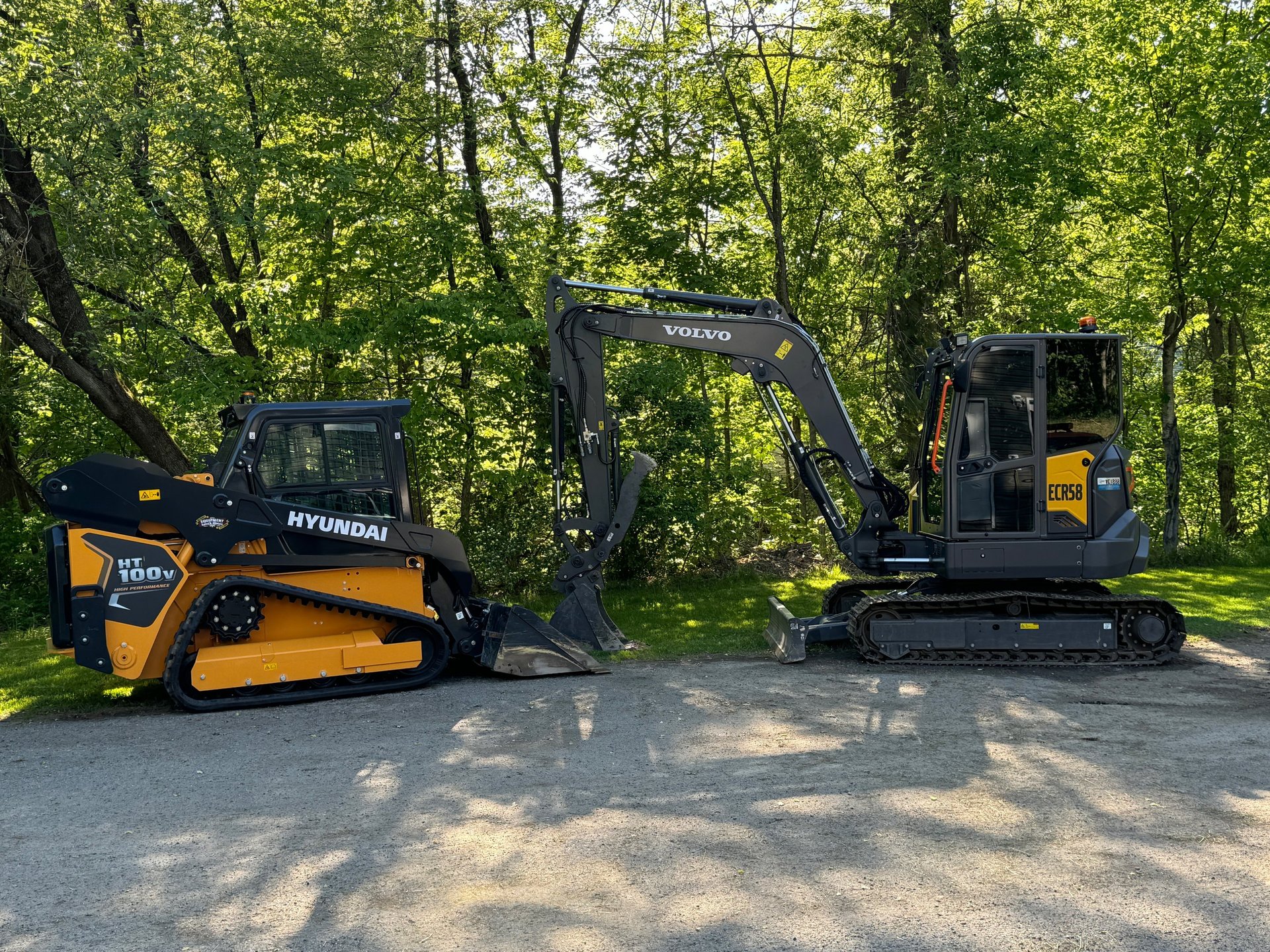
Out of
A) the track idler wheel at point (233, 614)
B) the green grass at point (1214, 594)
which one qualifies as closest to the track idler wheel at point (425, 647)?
the track idler wheel at point (233, 614)

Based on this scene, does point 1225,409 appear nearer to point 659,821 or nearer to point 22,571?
point 659,821

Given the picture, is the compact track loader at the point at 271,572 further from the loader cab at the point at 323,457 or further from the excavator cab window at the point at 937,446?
the excavator cab window at the point at 937,446

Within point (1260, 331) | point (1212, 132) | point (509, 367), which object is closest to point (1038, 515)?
point (509, 367)

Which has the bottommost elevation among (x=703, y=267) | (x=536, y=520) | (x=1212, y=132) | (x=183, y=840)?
(x=183, y=840)

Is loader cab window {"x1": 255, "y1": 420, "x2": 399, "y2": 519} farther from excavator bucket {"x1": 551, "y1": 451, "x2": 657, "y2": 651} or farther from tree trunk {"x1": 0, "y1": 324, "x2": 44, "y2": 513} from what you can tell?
tree trunk {"x1": 0, "y1": 324, "x2": 44, "y2": 513}

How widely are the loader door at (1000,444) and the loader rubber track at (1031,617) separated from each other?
63cm

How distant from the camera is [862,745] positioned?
6883mm

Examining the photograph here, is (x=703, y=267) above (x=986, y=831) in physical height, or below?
above

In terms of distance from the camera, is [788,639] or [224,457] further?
[788,639]

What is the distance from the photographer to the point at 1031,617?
9.30 m

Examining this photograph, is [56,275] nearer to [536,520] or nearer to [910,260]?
[536,520]

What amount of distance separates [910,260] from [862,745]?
10896mm

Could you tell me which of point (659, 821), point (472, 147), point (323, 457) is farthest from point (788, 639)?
point (472, 147)

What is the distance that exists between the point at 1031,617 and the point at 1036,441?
1.60 metres
